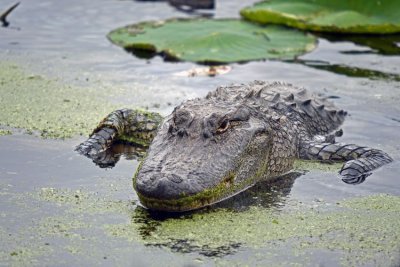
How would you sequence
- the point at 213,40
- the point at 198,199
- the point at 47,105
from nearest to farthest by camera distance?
1. the point at 198,199
2. the point at 47,105
3. the point at 213,40

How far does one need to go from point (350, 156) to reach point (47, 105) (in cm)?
296

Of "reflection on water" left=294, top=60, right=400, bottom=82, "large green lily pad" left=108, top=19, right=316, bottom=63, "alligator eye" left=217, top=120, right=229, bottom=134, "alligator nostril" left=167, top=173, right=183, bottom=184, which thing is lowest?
"reflection on water" left=294, top=60, right=400, bottom=82

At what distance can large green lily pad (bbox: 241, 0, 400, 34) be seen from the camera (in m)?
11.2

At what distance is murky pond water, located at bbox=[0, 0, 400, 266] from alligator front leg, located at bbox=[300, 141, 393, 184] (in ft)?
0.30

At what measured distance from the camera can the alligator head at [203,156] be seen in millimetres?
5504

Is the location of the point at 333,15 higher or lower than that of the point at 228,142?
lower

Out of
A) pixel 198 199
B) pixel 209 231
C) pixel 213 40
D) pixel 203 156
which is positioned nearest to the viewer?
pixel 209 231

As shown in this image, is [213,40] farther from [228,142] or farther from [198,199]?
[198,199]

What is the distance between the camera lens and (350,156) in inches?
275

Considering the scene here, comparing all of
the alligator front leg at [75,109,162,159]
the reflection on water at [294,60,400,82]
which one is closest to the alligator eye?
the alligator front leg at [75,109,162,159]

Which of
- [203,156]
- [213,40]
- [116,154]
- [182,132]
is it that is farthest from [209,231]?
[213,40]

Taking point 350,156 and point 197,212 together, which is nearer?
point 197,212

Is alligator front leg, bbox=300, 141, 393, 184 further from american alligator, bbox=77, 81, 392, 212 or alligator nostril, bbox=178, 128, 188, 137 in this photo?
alligator nostril, bbox=178, 128, 188, 137

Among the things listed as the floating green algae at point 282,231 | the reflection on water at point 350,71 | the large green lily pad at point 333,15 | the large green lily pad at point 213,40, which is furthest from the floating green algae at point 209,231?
the large green lily pad at point 333,15
